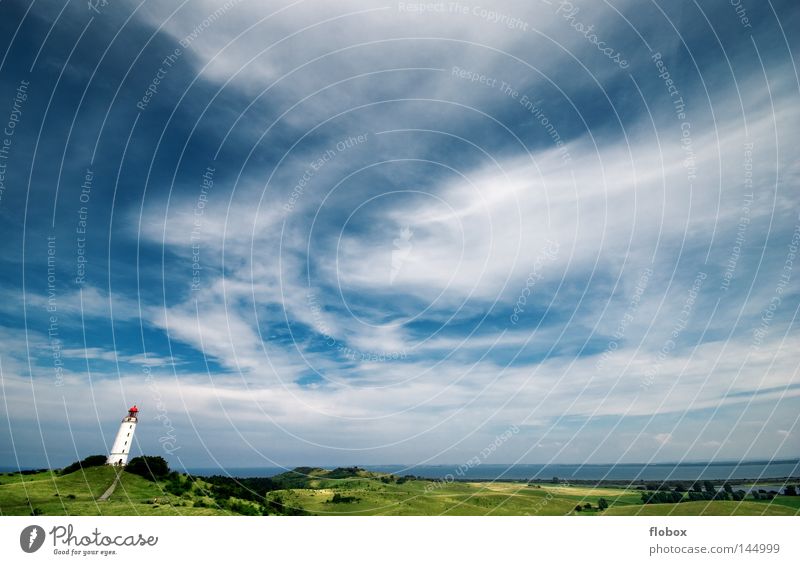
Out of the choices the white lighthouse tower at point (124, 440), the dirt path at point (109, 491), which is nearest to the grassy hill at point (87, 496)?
the dirt path at point (109, 491)

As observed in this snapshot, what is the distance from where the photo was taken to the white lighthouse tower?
42.0 meters

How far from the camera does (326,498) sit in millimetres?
29797

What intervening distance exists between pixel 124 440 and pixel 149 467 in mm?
13376

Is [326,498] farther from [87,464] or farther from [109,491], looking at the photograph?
[87,464]

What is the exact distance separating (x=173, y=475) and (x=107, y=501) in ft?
20.1

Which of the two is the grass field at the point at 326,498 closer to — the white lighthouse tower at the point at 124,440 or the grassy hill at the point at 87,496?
the grassy hill at the point at 87,496

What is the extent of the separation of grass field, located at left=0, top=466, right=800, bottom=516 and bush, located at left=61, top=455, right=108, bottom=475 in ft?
3.64
